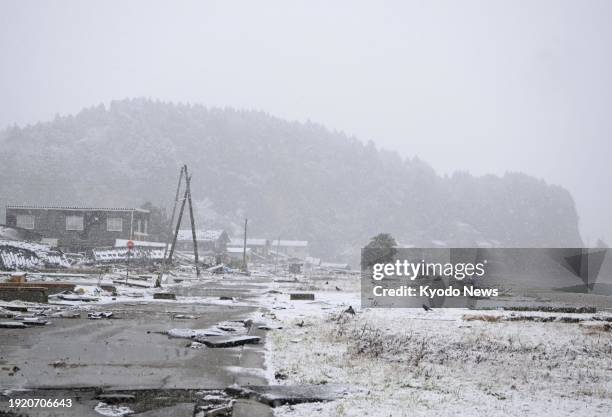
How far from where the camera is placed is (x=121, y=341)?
32.3ft

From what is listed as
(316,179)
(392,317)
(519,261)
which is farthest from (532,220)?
(392,317)

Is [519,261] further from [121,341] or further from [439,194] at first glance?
[439,194]

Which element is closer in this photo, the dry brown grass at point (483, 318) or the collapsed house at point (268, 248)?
the dry brown grass at point (483, 318)

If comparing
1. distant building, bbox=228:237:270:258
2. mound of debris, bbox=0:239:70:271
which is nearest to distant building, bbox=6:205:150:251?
mound of debris, bbox=0:239:70:271

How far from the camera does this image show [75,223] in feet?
174

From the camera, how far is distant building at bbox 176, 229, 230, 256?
7850cm

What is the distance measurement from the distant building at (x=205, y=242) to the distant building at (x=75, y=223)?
24583 millimetres

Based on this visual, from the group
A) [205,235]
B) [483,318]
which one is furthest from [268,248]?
[483,318]

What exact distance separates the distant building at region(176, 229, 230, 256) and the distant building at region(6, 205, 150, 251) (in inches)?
968

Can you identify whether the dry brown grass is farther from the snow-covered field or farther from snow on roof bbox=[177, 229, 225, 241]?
snow on roof bbox=[177, 229, 225, 241]

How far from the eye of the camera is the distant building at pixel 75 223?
52.7m

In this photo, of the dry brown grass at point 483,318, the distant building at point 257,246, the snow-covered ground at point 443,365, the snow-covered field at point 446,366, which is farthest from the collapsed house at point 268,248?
the snow-covered field at point 446,366

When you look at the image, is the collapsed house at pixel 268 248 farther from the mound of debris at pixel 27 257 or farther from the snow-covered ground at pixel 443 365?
the snow-covered ground at pixel 443 365

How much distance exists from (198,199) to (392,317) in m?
145
